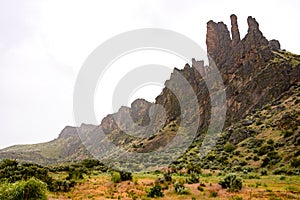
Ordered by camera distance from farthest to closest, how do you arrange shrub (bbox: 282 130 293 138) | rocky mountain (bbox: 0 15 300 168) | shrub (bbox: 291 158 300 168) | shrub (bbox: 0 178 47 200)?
1. rocky mountain (bbox: 0 15 300 168)
2. shrub (bbox: 282 130 293 138)
3. shrub (bbox: 291 158 300 168)
4. shrub (bbox: 0 178 47 200)

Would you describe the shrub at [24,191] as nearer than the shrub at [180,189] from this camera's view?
Yes

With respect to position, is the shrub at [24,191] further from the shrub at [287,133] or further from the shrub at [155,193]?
the shrub at [287,133]

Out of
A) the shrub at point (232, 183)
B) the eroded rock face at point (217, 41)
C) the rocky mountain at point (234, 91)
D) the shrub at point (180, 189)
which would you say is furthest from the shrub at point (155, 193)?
the eroded rock face at point (217, 41)

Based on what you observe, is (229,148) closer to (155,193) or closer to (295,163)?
(295,163)

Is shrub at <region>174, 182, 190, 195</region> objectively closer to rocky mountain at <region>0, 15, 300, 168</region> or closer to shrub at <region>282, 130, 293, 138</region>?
rocky mountain at <region>0, 15, 300, 168</region>

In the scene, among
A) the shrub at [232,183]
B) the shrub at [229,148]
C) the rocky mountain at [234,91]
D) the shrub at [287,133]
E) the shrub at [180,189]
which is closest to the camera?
the shrub at [232,183]

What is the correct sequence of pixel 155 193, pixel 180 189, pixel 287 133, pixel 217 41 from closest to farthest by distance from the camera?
pixel 155 193, pixel 180 189, pixel 287 133, pixel 217 41

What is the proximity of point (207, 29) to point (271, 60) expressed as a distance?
30.0 meters

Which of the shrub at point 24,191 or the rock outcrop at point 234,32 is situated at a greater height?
the rock outcrop at point 234,32

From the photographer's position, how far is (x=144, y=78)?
72.8 metres

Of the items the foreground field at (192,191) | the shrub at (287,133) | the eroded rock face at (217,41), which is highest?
the eroded rock face at (217,41)

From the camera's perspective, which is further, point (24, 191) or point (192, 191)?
point (192, 191)

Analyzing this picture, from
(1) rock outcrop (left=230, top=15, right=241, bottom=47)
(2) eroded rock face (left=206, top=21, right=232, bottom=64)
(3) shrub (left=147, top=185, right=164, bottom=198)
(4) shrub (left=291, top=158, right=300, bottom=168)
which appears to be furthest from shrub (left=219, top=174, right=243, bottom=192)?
(1) rock outcrop (left=230, top=15, right=241, bottom=47)

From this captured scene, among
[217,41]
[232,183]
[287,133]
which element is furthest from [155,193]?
[217,41]
